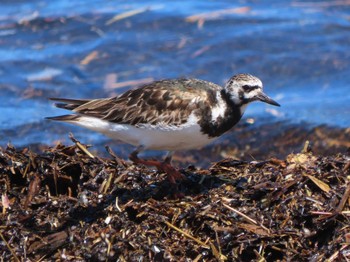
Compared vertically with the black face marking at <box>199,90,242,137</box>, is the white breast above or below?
below

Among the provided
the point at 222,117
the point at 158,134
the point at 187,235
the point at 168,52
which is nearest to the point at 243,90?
the point at 222,117

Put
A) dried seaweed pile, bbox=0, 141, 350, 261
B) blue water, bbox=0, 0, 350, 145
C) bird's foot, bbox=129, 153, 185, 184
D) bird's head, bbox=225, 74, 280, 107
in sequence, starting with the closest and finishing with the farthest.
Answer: dried seaweed pile, bbox=0, 141, 350, 261, bird's foot, bbox=129, 153, 185, 184, bird's head, bbox=225, 74, 280, 107, blue water, bbox=0, 0, 350, 145

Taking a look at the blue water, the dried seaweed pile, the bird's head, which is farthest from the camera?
the blue water

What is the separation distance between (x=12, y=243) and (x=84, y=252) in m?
0.51

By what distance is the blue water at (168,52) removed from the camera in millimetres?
10523

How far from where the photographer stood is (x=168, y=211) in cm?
567

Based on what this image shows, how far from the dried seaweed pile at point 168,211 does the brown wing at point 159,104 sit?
14.9 inches

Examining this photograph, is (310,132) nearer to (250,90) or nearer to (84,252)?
(250,90)

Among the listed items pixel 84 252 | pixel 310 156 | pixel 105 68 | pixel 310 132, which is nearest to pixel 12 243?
pixel 84 252

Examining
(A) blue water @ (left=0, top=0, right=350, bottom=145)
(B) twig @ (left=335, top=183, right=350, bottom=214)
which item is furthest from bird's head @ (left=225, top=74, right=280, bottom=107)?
(A) blue water @ (left=0, top=0, right=350, bottom=145)

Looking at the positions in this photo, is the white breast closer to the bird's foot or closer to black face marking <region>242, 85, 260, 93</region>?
the bird's foot

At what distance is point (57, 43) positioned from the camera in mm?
12922

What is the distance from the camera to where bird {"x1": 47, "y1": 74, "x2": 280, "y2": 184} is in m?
6.09

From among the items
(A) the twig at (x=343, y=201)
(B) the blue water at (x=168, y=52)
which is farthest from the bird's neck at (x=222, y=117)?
(B) the blue water at (x=168, y=52)
